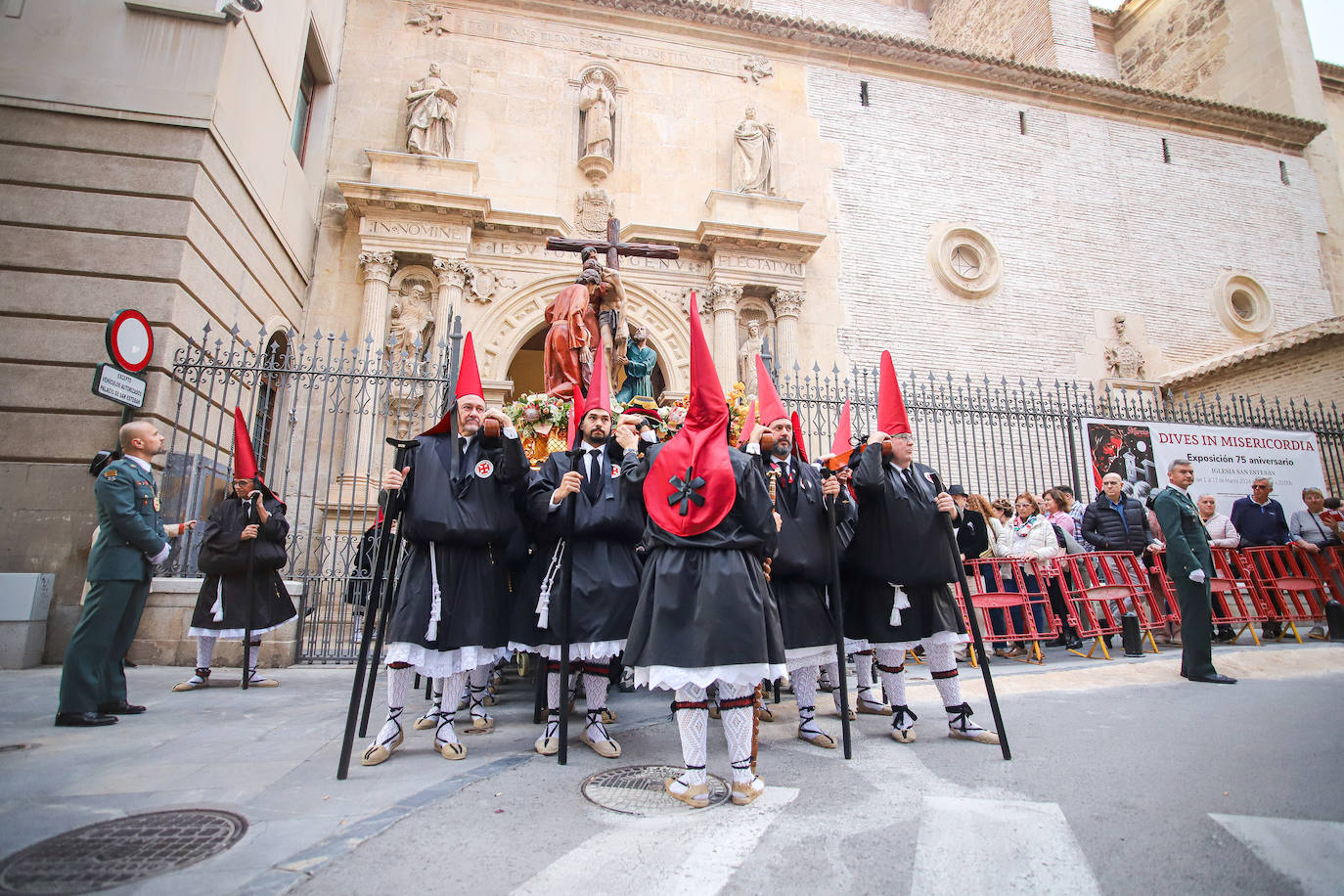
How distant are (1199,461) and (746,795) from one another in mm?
11398

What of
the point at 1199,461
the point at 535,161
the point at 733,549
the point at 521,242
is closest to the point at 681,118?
the point at 535,161

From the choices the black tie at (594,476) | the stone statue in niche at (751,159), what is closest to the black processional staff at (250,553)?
the black tie at (594,476)

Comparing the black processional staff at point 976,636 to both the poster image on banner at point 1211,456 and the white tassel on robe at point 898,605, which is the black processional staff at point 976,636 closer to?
the white tassel on robe at point 898,605

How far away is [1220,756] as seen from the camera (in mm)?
3598

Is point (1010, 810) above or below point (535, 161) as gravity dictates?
below

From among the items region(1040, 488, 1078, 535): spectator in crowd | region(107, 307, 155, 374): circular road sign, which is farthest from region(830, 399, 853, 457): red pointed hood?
region(107, 307, 155, 374): circular road sign

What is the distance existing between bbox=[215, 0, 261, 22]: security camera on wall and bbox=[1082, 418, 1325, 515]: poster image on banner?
1301 centimetres

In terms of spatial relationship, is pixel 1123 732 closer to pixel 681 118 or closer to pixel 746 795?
pixel 746 795

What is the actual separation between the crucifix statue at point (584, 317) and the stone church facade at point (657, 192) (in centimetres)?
497

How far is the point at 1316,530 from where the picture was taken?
8.53 metres

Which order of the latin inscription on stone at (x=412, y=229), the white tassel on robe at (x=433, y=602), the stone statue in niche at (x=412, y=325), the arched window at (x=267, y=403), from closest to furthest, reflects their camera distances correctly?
the white tassel on robe at (x=433, y=602) < the arched window at (x=267, y=403) < the stone statue in niche at (x=412, y=325) < the latin inscription on stone at (x=412, y=229)

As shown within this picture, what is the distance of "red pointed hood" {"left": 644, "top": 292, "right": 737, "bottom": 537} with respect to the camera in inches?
128

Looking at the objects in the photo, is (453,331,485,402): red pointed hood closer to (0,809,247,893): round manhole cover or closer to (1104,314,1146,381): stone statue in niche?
(0,809,247,893): round manhole cover

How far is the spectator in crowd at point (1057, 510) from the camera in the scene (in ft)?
27.7
